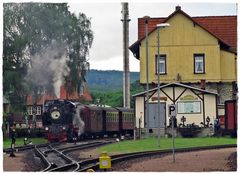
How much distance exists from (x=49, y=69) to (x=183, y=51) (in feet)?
12.0

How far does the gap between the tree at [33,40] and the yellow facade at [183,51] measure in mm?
1613

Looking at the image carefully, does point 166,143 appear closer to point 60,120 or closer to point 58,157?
point 58,157

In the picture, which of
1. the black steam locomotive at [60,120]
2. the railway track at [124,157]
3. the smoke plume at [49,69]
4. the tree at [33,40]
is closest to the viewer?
the railway track at [124,157]

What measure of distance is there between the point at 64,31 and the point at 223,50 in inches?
177

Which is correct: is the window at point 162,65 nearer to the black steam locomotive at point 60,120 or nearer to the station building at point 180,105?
the station building at point 180,105

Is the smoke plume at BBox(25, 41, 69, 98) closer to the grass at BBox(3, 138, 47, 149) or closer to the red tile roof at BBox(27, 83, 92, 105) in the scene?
the red tile roof at BBox(27, 83, 92, 105)

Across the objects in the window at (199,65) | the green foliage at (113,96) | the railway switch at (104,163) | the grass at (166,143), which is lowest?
the railway switch at (104,163)

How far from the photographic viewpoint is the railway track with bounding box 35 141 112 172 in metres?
18.4

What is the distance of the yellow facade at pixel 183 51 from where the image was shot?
20.4m

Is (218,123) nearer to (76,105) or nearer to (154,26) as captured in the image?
(154,26)

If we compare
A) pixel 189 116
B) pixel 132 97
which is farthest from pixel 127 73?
pixel 189 116

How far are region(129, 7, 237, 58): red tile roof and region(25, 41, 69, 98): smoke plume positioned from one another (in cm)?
235

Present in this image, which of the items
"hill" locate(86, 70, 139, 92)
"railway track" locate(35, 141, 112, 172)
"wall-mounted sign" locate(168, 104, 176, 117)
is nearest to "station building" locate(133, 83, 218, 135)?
"hill" locate(86, 70, 139, 92)

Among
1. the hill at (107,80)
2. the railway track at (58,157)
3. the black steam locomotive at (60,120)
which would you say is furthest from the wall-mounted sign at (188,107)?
the black steam locomotive at (60,120)
